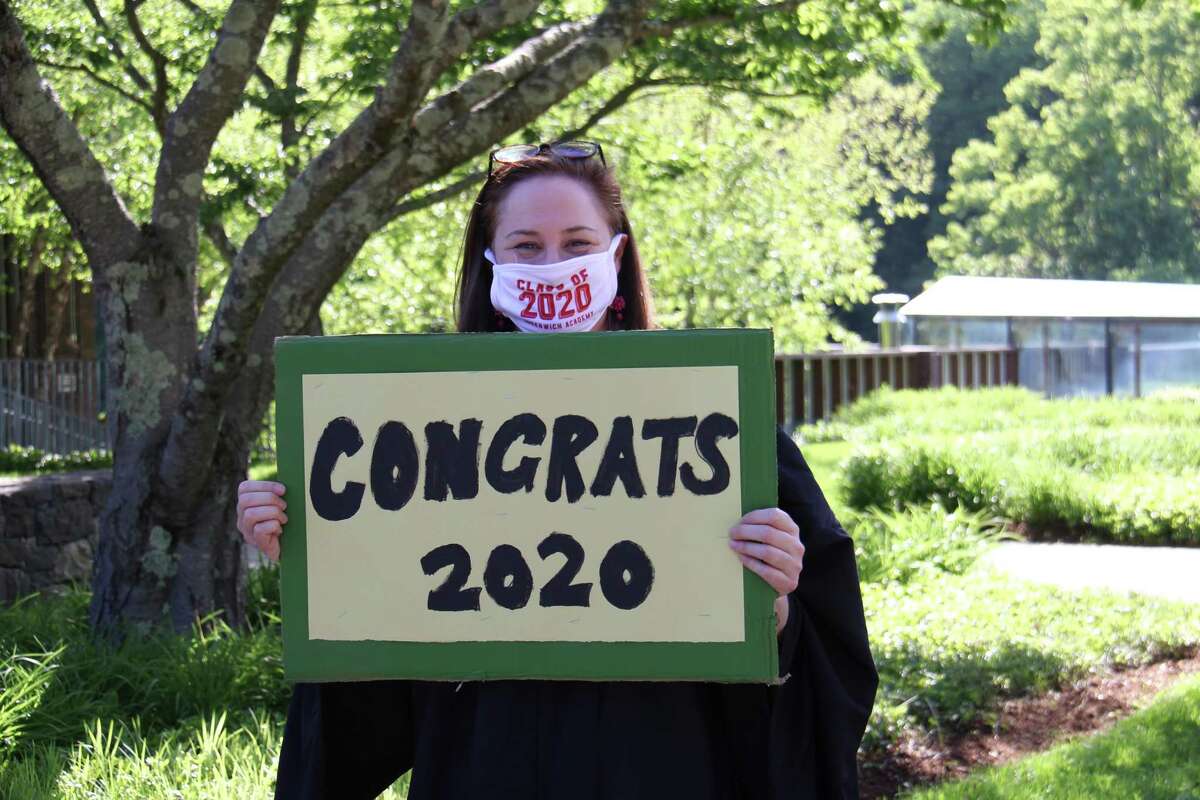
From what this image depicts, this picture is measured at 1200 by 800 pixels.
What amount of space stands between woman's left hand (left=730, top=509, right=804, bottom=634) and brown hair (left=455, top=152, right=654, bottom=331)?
1.89ft

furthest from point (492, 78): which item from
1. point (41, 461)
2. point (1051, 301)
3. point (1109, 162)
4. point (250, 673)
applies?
point (1109, 162)

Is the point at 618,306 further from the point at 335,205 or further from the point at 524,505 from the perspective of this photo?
the point at 335,205

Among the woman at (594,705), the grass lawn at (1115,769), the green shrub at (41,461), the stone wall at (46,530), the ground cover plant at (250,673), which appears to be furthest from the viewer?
the green shrub at (41,461)

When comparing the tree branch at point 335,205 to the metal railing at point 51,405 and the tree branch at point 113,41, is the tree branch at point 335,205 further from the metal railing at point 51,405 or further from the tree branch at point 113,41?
the metal railing at point 51,405

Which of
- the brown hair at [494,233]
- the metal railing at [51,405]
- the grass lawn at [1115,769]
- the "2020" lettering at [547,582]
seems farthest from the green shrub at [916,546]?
the metal railing at [51,405]

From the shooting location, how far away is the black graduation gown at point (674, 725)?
6.90 ft

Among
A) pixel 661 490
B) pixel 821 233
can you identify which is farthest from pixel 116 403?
pixel 821 233

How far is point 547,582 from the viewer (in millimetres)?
2105

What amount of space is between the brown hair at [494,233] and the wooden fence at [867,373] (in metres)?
19.2

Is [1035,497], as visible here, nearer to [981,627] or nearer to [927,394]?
[981,627]

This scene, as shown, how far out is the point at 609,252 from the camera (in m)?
2.38

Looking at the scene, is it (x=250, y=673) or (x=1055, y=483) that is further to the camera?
(x=1055, y=483)

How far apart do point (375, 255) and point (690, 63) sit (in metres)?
7.21

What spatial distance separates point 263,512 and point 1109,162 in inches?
2024
